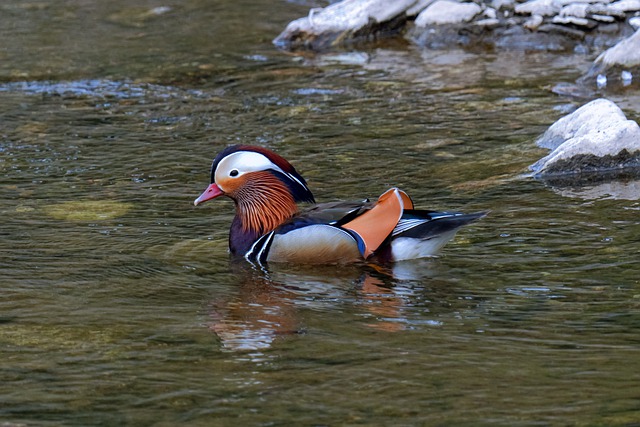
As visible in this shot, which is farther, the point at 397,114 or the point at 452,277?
the point at 397,114

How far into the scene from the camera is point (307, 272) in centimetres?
647

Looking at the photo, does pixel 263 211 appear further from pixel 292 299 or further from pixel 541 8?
pixel 541 8

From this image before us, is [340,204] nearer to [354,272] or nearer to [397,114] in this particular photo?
[354,272]

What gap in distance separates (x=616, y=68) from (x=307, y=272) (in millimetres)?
6709

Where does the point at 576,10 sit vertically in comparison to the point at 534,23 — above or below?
above

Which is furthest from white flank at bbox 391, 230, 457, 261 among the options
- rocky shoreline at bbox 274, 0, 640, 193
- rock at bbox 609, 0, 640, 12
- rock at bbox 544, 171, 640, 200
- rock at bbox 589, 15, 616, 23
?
rock at bbox 609, 0, 640, 12

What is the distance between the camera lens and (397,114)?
10.9 meters

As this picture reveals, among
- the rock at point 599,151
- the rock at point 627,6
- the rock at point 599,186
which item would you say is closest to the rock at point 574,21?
the rock at point 627,6

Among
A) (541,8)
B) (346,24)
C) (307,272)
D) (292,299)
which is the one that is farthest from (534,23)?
(292,299)

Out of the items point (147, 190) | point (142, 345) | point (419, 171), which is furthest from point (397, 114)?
point (142, 345)

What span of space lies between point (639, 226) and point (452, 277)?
141 cm

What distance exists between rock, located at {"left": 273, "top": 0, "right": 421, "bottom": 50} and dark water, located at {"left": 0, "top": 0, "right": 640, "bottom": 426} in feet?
6.69

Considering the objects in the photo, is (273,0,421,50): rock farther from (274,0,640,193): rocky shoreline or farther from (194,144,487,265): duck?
(194,144,487,265): duck

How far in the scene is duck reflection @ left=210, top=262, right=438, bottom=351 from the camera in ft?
17.0
